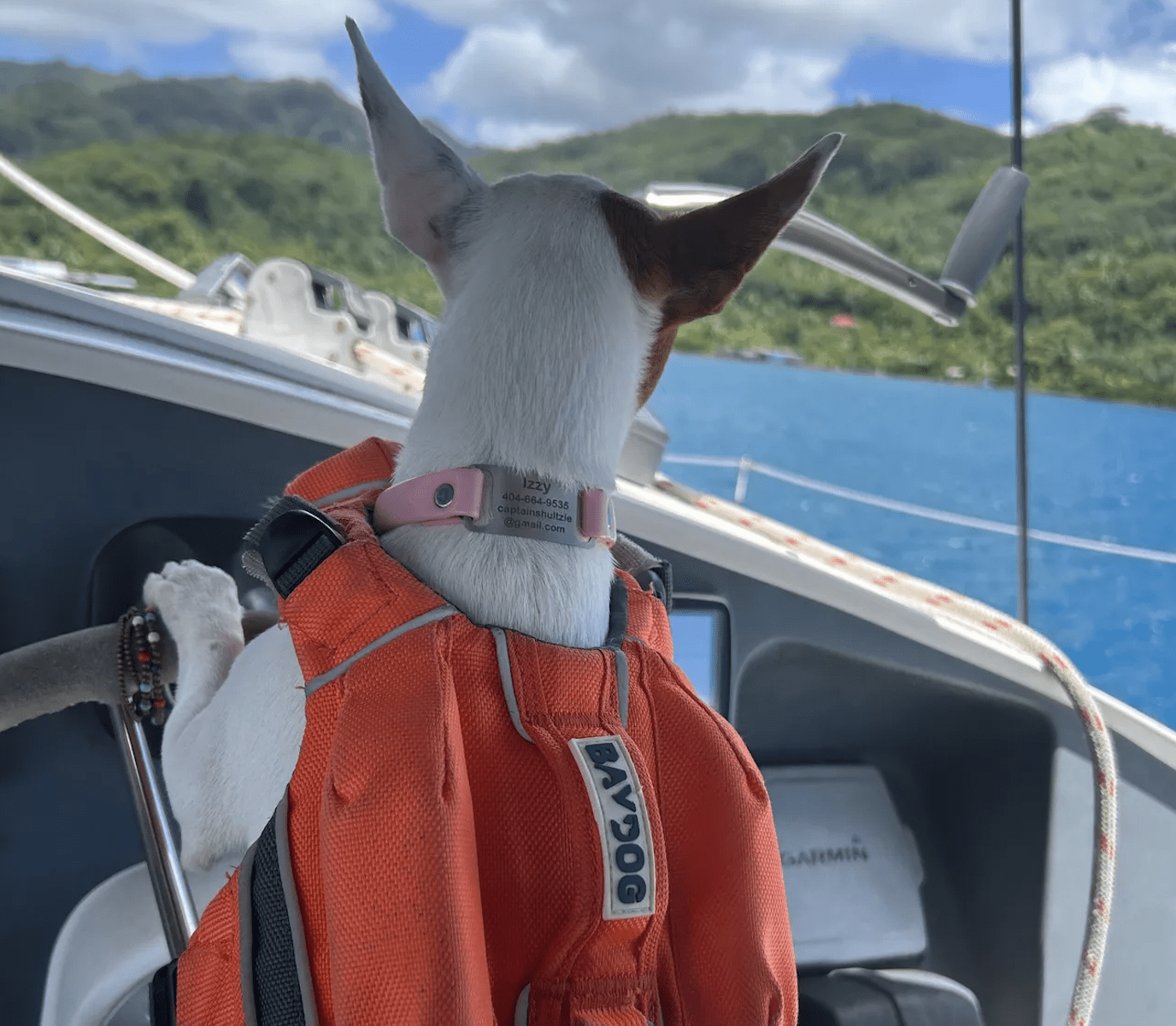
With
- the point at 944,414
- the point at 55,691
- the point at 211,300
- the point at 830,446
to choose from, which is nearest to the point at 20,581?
the point at 55,691

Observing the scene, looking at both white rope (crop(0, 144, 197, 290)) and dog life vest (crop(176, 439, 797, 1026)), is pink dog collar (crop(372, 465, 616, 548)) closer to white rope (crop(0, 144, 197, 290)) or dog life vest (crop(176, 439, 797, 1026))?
dog life vest (crop(176, 439, 797, 1026))

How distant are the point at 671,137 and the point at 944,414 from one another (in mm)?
1805

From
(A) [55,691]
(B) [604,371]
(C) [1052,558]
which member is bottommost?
(C) [1052,558]

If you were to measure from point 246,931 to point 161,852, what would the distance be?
9.7 inches

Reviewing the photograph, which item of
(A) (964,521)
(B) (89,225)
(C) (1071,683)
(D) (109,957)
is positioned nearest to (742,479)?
(A) (964,521)

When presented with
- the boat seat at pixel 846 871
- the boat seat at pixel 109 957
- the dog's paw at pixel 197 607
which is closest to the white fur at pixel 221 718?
the dog's paw at pixel 197 607

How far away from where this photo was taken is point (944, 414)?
419cm

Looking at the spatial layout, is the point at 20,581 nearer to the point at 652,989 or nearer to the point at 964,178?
the point at 652,989

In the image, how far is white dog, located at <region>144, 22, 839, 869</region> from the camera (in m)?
0.57

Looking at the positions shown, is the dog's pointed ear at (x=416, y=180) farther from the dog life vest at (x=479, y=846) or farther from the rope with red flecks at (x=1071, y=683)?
the rope with red flecks at (x=1071, y=683)

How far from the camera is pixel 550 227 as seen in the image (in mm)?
621

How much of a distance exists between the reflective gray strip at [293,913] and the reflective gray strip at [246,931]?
0.08ft

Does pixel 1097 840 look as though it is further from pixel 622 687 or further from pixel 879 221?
pixel 879 221

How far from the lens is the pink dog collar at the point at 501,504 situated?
1.83 ft
